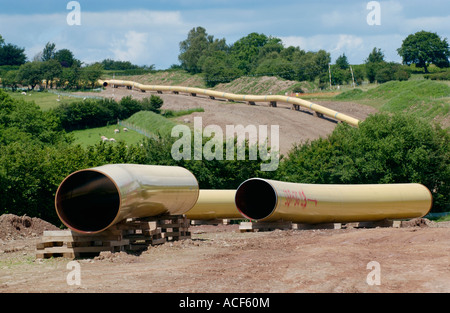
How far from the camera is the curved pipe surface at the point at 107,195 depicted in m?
19.1

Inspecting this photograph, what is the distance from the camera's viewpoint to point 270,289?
13.1m

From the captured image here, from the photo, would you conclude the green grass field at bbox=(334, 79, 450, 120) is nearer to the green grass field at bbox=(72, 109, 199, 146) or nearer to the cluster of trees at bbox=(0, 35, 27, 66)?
the green grass field at bbox=(72, 109, 199, 146)

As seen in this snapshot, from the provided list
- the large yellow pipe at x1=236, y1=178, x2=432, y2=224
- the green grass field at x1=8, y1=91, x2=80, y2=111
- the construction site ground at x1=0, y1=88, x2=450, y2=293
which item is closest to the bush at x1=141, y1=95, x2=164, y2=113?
the green grass field at x1=8, y1=91, x2=80, y2=111

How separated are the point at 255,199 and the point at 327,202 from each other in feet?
12.5

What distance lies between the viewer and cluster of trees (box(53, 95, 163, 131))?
8888 centimetres

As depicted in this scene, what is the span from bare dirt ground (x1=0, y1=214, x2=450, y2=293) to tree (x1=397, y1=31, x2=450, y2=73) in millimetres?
130240

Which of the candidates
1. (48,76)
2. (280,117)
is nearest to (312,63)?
(48,76)

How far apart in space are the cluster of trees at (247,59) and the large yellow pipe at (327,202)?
10454 centimetres

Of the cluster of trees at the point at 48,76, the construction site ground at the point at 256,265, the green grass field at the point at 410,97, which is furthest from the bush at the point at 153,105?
the construction site ground at the point at 256,265

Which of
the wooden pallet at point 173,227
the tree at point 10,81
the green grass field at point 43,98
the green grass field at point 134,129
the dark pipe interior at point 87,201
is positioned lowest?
the wooden pallet at point 173,227

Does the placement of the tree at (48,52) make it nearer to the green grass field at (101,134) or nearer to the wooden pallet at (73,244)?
the green grass field at (101,134)

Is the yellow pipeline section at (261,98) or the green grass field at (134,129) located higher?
the yellow pipeline section at (261,98)

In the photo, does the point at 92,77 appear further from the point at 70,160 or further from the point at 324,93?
the point at 70,160

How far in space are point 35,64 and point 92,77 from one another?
38.2 feet
